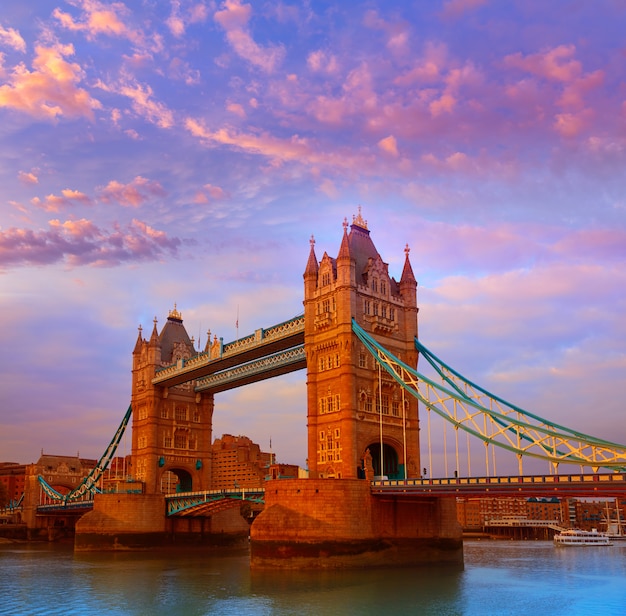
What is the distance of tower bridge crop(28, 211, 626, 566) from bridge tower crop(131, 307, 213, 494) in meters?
0.51

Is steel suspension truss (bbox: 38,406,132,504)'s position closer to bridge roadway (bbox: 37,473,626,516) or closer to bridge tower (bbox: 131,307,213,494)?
bridge tower (bbox: 131,307,213,494)

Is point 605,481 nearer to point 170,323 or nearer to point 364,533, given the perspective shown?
point 364,533

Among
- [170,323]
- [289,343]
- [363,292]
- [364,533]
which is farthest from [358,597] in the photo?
[170,323]

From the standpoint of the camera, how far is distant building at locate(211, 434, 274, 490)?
Result: 15125 cm

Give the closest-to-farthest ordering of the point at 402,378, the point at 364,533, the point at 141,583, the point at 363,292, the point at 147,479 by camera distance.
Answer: the point at 141,583
the point at 364,533
the point at 402,378
the point at 363,292
the point at 147,479

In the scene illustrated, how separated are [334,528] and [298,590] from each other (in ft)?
29.1

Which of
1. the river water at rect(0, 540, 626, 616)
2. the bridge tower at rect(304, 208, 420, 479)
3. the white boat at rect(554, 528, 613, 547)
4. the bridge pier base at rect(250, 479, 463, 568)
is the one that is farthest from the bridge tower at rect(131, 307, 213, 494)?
the white boat at rect(554, 528, 613, 547)

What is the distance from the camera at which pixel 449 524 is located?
5622cm

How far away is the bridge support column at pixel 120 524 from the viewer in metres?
74.1

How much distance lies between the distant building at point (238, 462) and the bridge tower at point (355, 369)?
3560 inches

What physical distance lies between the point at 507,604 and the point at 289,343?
33007 mm

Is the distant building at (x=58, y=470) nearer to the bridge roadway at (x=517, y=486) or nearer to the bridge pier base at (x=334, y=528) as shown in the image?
the bridge pier base at (x=334, y=528)

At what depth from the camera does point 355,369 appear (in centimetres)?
5725

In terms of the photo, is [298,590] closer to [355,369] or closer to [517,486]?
[517,486]
